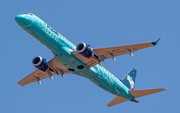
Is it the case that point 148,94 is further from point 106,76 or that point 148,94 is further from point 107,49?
point 107,49

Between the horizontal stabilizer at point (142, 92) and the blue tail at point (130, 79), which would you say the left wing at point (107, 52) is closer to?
the horizontal stabilizer at point (142, 92)

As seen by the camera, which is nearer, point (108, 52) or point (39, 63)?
point (108, 52)

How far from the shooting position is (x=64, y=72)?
5294 cm

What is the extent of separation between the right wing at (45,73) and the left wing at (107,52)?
5.98 meters

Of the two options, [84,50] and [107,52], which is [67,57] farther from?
[107,52]

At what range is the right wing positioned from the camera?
50.5 m

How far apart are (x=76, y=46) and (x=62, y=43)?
2.26 metres

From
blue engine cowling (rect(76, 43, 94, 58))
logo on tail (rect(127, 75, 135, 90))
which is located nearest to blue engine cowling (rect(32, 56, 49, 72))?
blue engine cowling (rect(76, 43, 94, 58))

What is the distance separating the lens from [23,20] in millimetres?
41125

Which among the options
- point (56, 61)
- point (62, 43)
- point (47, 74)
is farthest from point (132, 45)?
point (47, 74)

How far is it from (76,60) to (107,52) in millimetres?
5180

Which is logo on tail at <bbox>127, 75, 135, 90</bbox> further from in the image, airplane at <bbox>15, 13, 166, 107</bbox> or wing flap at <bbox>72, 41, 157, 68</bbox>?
wing flap at <bbox>72, 41, 157, 68</bbox>

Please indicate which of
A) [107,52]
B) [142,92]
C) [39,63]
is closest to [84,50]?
[107,52]

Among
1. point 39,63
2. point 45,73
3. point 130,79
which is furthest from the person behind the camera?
point 130,79
